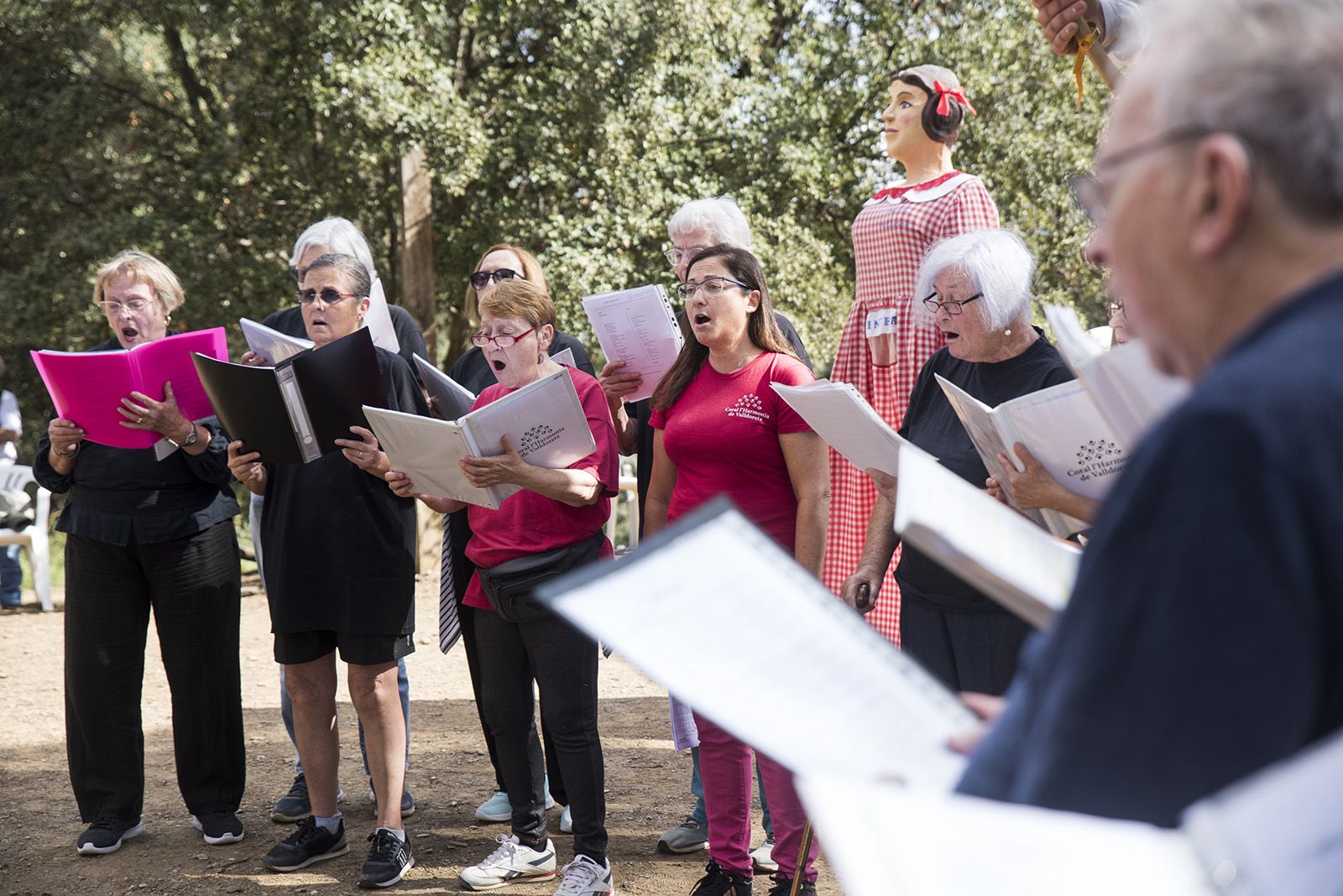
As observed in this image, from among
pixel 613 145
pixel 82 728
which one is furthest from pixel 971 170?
pixel 82 728

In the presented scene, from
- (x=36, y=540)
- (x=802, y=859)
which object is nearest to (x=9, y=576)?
(x=36, y=540)

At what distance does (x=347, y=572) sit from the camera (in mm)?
4277

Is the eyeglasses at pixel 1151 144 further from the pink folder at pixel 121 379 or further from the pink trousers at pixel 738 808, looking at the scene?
the pink folder at pixel 121 379

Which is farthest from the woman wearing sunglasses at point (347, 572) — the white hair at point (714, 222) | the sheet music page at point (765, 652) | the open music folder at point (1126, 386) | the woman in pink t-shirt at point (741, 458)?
the sheet music page at point (765, 652)

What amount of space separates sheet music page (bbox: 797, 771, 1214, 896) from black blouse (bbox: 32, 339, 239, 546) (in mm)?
4183

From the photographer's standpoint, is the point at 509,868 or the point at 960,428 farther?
the point at 509,868

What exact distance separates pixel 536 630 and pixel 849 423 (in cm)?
139

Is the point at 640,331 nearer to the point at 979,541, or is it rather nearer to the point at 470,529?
the point at 470,529

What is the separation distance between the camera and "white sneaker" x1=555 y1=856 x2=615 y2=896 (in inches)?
157

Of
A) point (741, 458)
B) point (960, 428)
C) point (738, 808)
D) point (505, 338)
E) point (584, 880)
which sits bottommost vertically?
point (584, 880)

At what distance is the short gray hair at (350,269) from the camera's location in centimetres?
437

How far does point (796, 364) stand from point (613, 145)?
687 cm

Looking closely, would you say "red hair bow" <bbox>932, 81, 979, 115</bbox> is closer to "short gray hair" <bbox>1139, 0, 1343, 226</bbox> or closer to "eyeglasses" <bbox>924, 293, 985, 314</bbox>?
"eyeglasses" <bbox>924, 293, 985, 314</bbox>

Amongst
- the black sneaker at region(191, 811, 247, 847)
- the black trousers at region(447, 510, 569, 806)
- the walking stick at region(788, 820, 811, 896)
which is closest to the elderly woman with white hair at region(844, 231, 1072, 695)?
the walking stick at region(788, 820, 811, 896)
